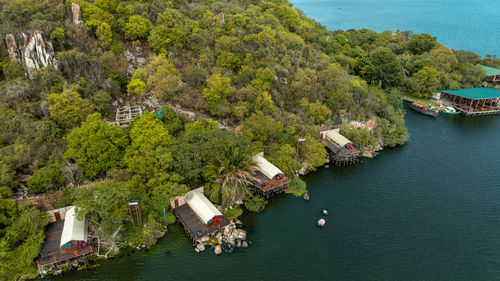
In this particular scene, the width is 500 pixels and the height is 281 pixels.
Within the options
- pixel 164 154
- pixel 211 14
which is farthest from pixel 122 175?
pixel 211 14

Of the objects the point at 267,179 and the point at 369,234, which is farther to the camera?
the point at 267,179

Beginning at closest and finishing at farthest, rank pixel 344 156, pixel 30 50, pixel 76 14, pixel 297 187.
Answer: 1. pixel 297 187
2. pixel 30 50
3. pixel 344 156
4. pixel 76 14

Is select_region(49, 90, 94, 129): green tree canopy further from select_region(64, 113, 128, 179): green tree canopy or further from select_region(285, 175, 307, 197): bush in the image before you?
select_region(285, 175, 307, 197): bush

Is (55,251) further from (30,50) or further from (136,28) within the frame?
(136,28)

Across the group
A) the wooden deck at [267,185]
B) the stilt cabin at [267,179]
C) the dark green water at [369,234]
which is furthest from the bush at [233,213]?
the stilt cabin at [267,179]

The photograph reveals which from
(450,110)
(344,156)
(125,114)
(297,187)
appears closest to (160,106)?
(125,114)

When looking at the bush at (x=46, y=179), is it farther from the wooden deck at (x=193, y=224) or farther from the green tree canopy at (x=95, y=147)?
the wooden deck at (x=193, y=224)
